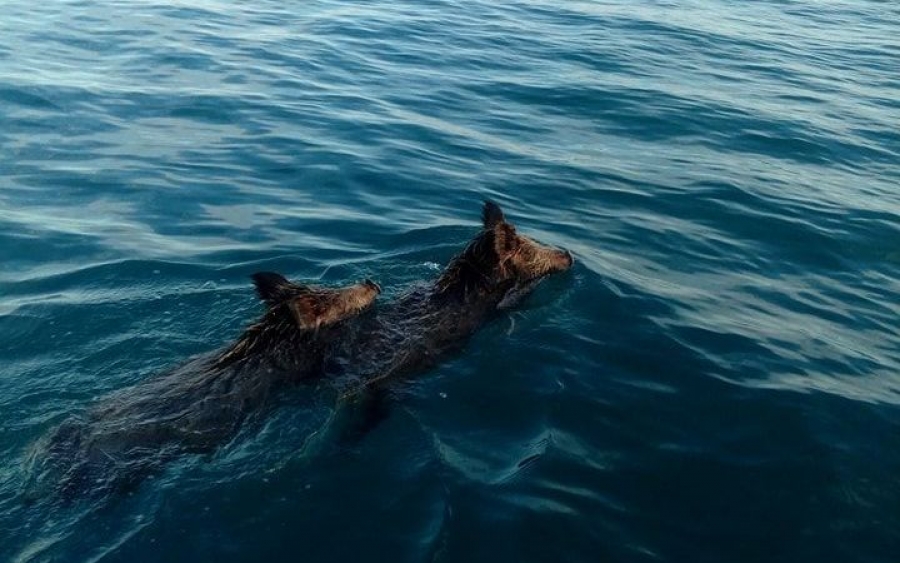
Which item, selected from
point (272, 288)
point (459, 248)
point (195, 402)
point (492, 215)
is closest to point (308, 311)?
point (272, 288)

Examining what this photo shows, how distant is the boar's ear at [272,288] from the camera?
711 cm

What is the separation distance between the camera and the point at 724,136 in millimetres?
15008

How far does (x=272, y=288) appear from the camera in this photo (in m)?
7.17

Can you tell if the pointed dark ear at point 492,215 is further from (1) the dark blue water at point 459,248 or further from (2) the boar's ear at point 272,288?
(2) the boar's ear at point 272,288

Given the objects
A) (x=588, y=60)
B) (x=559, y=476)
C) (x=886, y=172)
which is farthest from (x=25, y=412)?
(x=588, y=60)

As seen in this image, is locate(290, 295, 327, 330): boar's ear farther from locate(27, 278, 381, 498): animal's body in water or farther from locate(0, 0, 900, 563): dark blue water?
locate(0, 0, 900, 563): dark blue water

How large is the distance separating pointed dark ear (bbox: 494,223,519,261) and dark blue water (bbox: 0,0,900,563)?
0.68m

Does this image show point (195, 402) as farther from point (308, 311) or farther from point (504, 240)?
point (504, 240)

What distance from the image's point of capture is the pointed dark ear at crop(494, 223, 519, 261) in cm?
887

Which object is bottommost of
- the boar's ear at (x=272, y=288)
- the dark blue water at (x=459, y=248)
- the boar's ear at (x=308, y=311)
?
the dark blue water at (x=459, y=248)

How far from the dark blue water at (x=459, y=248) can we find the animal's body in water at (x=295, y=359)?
9.1 inches

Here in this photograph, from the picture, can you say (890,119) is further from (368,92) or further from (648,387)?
(648,387)

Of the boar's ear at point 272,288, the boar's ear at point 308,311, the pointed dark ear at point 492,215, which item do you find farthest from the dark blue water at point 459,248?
the pointed dark ear at point 492,215

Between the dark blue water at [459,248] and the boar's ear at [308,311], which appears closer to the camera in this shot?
the dark blue water at [459,248]
